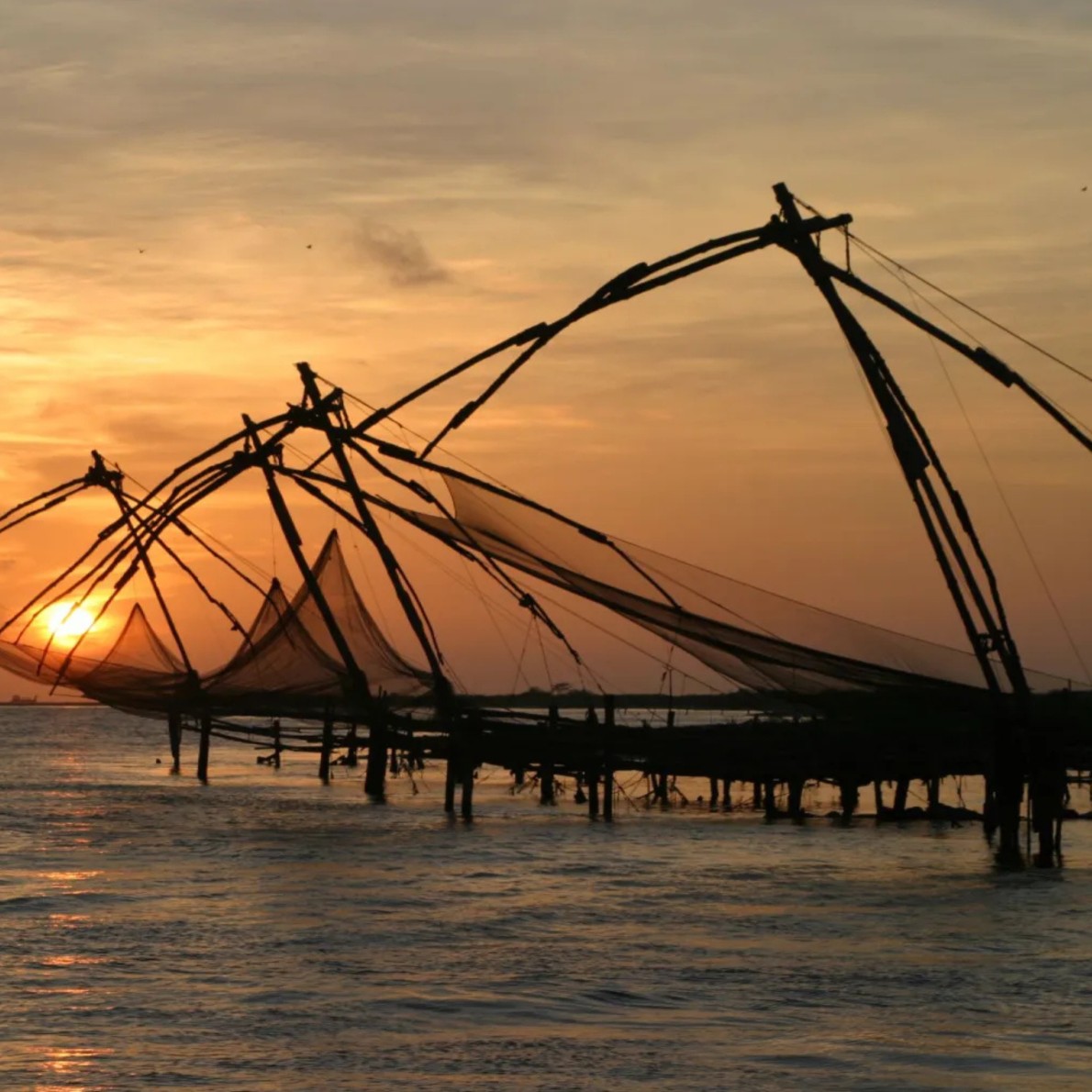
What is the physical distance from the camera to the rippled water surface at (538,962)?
9.21 meters

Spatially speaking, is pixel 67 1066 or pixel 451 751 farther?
pixel 451 751

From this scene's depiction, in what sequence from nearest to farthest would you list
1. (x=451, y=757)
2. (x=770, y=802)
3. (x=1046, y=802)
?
(x=1046, y=802)
(x=451, y=757)
(x=770, y=802)

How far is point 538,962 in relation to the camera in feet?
40.5

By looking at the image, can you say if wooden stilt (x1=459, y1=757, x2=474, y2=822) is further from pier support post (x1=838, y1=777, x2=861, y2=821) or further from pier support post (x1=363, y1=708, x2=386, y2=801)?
pier support post (x1=838, y1=777, x2=861, y2=821)

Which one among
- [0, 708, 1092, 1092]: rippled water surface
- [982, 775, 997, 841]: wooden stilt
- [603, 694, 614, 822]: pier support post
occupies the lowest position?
[0, 708, 1092, 1092]: rippled water surface

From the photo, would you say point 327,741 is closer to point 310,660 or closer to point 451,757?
point 310,660

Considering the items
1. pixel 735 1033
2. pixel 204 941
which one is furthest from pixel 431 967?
pixel 735 1033

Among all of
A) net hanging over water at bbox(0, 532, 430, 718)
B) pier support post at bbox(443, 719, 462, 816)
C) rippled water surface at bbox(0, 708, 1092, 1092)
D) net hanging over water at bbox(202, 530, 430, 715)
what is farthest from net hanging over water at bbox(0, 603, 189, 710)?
pier support post at bbox(443, 719, 462, 816)

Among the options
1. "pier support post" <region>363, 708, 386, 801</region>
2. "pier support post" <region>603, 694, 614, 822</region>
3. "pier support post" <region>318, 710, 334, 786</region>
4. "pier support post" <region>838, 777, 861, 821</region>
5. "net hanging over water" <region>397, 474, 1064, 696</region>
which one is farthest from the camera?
"pier support post" <region>318, 710, 334, 786</region>

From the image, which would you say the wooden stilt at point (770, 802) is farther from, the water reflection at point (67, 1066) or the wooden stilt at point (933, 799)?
the water reflection at point (67, 1066)

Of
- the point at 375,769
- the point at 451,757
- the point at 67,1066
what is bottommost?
the point at 67,1066

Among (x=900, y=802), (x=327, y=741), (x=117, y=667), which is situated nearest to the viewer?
(x=900, y=802)

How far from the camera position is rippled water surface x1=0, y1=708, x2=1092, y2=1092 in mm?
9211

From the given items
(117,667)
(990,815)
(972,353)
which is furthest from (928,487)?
(117,667)
